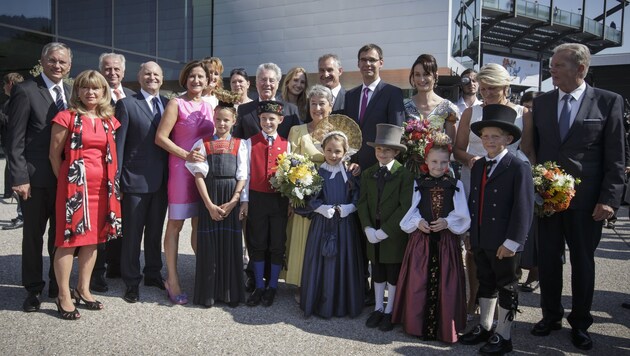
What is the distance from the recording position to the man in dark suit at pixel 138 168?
15.5 feet

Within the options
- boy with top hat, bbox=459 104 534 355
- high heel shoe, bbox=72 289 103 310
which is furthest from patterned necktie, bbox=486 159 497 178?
high heel shoe, bbox=72 289 103 310

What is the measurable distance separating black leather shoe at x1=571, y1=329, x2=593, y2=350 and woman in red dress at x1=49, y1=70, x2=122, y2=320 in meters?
4.14

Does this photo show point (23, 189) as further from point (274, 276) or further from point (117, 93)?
point (274, 276)

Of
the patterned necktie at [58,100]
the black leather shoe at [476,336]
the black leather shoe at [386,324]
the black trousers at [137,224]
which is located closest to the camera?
the black leather shoe at [476,336]

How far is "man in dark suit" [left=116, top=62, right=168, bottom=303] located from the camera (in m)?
4.73

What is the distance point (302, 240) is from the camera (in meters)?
4.96

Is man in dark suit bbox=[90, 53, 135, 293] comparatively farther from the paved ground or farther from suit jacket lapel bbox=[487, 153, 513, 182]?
suit jacket lapel bbox=[487, 153, 513, 182]

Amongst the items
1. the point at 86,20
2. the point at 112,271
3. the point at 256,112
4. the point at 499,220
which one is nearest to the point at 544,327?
the point at 499,220

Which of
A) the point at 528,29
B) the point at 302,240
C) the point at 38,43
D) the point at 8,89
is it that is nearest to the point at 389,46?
the point at 528,29

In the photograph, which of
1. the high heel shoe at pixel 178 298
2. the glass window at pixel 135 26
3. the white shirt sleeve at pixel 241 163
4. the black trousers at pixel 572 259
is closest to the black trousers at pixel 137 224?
the high heel shoe at pixel 178 298

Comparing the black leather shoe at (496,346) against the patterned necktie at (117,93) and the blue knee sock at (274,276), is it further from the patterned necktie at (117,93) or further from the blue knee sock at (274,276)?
the patterned necktie at (117,93)

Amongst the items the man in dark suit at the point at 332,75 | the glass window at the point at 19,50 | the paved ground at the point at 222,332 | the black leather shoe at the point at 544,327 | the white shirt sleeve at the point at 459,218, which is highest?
the glass window at the point at 19,50

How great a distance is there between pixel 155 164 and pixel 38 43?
14.2m

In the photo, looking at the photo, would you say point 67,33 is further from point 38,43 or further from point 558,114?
point 558,114
